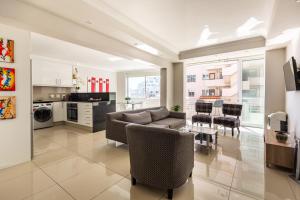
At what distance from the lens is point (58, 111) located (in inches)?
219

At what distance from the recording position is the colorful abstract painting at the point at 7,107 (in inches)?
93.6

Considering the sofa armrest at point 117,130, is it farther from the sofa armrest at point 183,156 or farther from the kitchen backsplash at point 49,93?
the kitchen backsplash at point 49,93

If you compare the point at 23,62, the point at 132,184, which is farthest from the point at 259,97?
the point at 23,62

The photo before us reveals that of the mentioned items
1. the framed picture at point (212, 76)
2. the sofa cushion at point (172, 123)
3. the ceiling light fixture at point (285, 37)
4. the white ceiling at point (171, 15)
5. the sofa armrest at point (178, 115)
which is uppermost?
the white ceiling at point (171, 15)

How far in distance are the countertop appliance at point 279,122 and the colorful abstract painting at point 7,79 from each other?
5.52 meters

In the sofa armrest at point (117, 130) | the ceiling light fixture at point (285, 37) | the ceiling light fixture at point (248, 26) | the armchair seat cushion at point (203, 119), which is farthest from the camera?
the armchair seat cushion at point (203, 119)

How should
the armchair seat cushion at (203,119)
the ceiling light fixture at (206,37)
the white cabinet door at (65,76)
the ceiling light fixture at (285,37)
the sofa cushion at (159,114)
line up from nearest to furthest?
the ceiling light fixture at (285,37) < the ceiling light fixture at (206,37) < the sofa cushion at (159,114) < the armchair seat cushion at (203,119) < the white cabinet door at (65,76)

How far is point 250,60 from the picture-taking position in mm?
5309

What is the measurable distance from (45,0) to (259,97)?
21.0ft

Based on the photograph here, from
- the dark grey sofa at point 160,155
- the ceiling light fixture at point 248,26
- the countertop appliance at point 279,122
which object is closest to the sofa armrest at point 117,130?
the dark grey sofa at point 160,155

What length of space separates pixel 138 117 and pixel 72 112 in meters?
3.09

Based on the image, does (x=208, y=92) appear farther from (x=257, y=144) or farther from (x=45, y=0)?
(x=45, y=0)

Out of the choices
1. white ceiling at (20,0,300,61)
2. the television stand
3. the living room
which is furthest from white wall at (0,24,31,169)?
the television stand

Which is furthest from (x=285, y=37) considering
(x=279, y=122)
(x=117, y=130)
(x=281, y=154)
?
(x=117, y=130)
